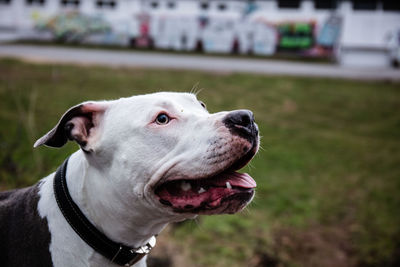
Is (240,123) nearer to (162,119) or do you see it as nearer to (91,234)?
(162,119)

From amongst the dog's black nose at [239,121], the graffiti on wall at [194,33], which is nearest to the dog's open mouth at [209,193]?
the dog's black nose at [239,121]

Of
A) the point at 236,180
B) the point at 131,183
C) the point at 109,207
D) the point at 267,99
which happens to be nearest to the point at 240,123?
the point at 236,180

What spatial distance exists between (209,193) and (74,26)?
101 feet

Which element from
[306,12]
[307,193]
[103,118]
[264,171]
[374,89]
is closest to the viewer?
[103,118]

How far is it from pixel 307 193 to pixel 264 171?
1130 millimetres

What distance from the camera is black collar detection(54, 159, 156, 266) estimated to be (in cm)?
226

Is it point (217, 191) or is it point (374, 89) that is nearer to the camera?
point (217, 191)

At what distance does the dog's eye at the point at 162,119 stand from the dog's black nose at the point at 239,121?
0.38m

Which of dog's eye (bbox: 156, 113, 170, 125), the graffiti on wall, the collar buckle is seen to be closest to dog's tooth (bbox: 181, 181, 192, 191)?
dog's eye (bbox: 156, 113, 170, 125)

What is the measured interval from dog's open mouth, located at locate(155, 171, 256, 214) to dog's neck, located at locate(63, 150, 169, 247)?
179mm

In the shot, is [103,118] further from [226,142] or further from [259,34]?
[259,34]

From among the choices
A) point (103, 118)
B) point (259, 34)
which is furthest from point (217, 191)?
point (259, 34)

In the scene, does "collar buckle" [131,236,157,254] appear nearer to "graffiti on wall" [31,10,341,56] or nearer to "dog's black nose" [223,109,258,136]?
"dog's black nose" [223,109,258,136]

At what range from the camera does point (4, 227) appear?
2443mm
